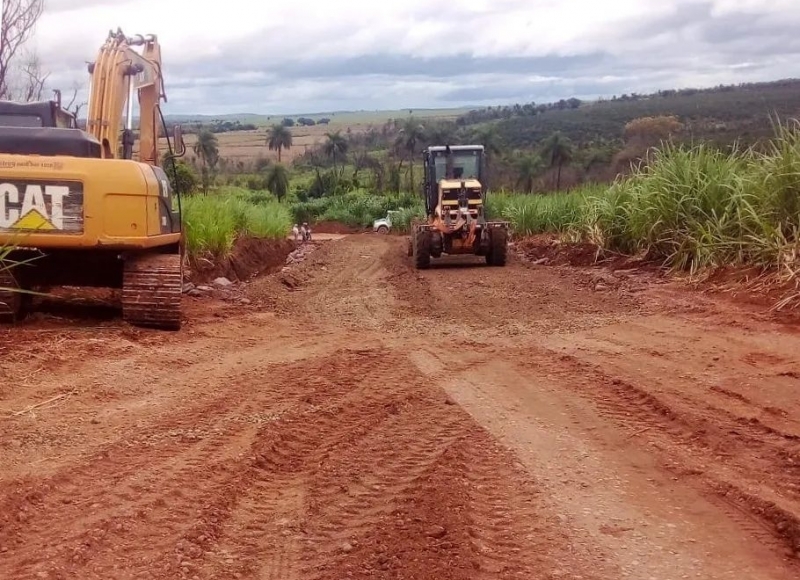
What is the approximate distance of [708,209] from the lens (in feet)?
40.1

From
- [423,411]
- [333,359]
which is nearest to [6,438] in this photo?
[423,411]

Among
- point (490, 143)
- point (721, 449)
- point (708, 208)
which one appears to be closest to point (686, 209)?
point (708, 208)

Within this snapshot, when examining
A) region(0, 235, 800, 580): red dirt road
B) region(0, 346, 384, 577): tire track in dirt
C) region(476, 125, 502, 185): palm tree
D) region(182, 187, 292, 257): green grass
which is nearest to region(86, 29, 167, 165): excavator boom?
region(0, 235, 800, 580): red dirt road

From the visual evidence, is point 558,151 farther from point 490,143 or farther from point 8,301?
point 8,301

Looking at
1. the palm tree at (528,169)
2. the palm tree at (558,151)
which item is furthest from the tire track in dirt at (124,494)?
the palm tree at (558,151)

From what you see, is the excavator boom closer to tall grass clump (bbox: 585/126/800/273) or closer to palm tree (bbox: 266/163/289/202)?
tall grass clump (bbox: 585/126/800/273)

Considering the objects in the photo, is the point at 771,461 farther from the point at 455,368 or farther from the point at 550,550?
the point at 455,368

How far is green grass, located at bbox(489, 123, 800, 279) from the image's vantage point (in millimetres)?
9930

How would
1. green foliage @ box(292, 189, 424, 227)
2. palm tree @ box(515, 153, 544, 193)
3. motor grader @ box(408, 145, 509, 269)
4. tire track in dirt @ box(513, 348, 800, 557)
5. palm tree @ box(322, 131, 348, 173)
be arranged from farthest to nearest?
palm tree @ box(322, 131, 348, 173)
palm tree @ box(515, 153, 544, 193)
green foliage @ box(292, 189, 424, 227)
motor grader @ box(408, 145, 509, 269)
tire track in dirt @ box(513, 348, 800, 557)

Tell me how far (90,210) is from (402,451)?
4309mm

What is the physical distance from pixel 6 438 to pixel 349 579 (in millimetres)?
2424

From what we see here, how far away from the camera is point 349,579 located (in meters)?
3.10

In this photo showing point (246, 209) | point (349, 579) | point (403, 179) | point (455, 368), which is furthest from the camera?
point (403, 179)

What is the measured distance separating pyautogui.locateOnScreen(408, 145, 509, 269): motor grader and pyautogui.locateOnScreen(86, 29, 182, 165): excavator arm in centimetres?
768
